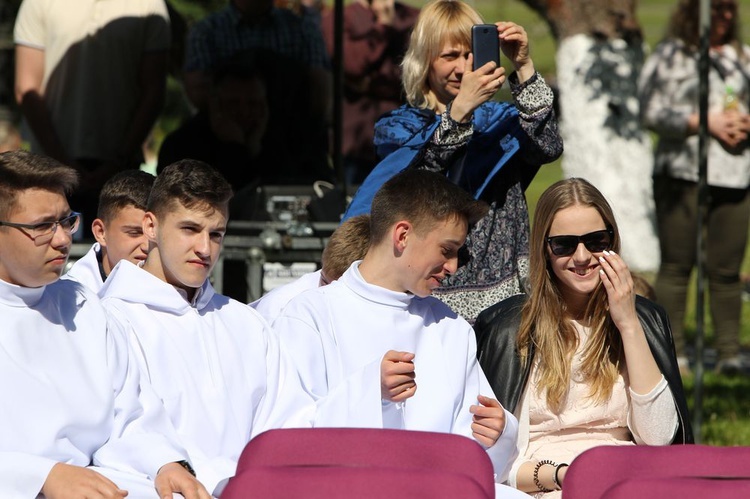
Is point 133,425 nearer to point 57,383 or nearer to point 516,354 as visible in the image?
point 57,383

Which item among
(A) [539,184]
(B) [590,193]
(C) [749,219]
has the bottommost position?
(A) [539,184]

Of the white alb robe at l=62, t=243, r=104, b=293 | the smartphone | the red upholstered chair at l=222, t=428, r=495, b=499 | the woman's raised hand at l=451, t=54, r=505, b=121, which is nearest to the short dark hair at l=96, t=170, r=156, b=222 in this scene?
the white alb robe at l=62, t=243, r=104, b=293

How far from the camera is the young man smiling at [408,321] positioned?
4375mm

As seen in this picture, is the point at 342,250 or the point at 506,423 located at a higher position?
the point at 342,250

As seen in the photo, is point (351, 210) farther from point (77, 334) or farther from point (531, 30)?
point (531, 30)

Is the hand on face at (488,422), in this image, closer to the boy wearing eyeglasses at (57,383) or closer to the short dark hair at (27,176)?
the boy wearing eyeglasses at (57,383)

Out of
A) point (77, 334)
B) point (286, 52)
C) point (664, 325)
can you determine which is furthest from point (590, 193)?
point (286, 52)

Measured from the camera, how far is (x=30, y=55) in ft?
25.9

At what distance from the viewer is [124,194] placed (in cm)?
522

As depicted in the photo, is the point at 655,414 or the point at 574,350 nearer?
the point at 655,414

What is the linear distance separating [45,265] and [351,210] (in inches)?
73.3

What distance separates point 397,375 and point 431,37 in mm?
1622

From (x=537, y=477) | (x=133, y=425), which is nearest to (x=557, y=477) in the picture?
(x=537, y=477)

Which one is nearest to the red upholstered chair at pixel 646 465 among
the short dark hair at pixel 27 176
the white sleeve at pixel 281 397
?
the white sleeve at pixel 281 397
